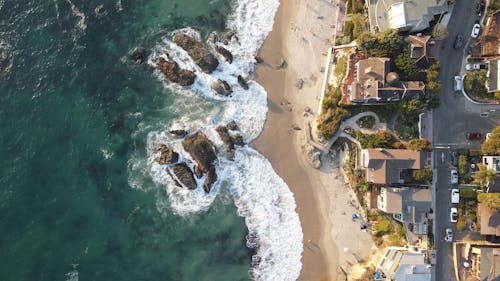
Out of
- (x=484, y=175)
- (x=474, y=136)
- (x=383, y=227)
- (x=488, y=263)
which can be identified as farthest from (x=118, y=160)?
(x=488, y=263)

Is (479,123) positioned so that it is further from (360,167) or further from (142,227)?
(142,227)

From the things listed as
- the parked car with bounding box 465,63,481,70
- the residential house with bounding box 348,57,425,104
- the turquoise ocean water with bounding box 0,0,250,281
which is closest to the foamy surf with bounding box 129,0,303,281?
the turquoise ocean water with bounding box 0,0,250,281

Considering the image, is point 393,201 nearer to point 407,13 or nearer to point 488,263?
point 488,263

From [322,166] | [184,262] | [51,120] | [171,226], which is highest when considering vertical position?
[51,120]

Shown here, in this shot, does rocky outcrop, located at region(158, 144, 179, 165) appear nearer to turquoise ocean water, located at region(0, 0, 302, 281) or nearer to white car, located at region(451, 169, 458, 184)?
turquoise ocean water, located at region(0, 0, 302, 281)

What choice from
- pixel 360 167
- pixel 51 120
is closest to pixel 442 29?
pixel 360 167

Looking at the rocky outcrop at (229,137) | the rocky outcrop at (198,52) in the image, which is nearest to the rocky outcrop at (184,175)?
the rocky outcrop at (229,137)

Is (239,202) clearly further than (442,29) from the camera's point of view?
Yes
